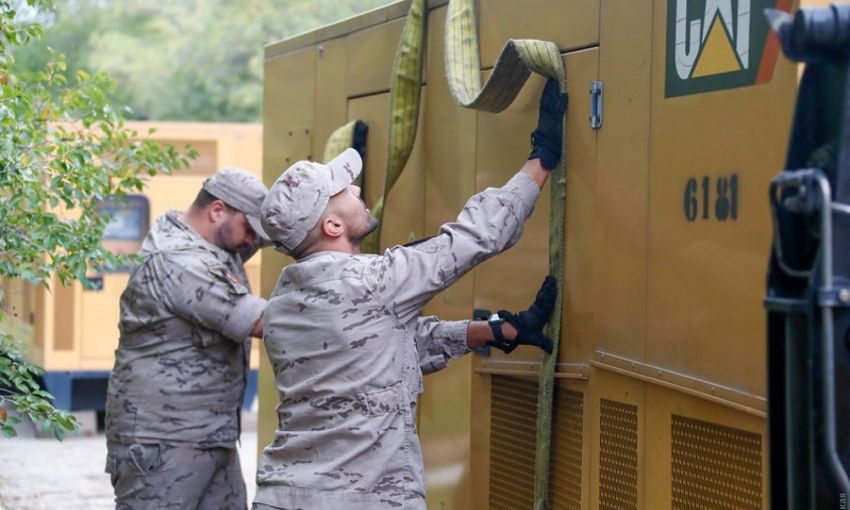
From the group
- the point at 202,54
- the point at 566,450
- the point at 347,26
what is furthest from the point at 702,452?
the point at 202,54

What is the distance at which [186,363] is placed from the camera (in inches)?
188

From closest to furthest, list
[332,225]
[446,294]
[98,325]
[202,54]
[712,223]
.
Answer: [712,223], [332,225], [446,294], [98,325], [202,54]

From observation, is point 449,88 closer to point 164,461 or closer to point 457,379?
point 457,379

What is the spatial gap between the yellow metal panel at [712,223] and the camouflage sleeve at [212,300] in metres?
1.88

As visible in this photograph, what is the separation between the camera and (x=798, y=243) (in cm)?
226

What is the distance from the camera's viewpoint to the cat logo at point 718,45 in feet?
9.04

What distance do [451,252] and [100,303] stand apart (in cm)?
783

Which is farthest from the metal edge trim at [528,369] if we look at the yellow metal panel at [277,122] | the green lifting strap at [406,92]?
the yellow metal panel at [277,122]

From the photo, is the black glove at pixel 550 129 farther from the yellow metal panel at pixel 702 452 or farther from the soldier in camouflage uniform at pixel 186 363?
the soldier in camouflage uniform at pixel 186 363

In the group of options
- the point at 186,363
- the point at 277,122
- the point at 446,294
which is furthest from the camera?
the point at 277,122

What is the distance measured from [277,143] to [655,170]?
3206 mm

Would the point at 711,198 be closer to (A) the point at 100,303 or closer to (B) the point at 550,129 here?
(B) the point at 550,129

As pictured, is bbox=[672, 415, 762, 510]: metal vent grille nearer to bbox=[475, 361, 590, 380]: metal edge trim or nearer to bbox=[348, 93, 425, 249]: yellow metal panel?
Answer: bbox=[475, 361, 590, 380]: metal edge trim

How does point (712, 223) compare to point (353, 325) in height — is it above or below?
above
